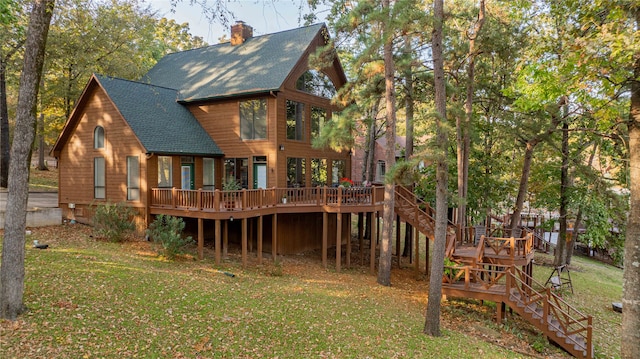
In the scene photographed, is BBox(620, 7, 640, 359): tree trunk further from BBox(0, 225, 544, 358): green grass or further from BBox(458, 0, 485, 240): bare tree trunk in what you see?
BBox(458, 0, 485, 240): bare tree trunk

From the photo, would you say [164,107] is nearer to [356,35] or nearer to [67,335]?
[356,35]

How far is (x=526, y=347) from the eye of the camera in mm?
9797

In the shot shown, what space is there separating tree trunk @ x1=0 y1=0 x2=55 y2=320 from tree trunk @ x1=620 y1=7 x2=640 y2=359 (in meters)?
11.9

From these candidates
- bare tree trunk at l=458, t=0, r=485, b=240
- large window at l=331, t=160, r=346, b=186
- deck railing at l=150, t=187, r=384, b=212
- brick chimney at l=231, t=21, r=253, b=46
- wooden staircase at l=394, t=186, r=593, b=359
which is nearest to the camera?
wooden staircase at l=394, t=186, r=593, b=359

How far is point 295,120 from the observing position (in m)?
17.1

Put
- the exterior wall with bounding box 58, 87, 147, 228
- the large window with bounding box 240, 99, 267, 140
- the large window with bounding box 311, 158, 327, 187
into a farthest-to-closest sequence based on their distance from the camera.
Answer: the large window with bounding box 311, 158, 327, 187, the large window with bounding box 240, 99, 267, 140, the exterior wall with bounding box 58, 87, 147, 228

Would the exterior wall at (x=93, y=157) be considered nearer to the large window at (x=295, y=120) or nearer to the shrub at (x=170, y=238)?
the shrub at (x=170, y=238)

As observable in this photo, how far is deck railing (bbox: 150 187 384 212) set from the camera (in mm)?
13047

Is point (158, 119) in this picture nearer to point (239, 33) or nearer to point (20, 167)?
point (239, 33)

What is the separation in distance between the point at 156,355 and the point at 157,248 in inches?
286

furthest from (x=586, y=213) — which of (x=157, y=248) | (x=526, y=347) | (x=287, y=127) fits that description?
(x=157, y=248)

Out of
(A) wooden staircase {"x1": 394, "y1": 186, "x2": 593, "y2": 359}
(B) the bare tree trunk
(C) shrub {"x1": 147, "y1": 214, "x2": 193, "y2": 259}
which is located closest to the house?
(C) shrub {"x1": 147, "y1": 214, "x2": 193, "y2": 259}

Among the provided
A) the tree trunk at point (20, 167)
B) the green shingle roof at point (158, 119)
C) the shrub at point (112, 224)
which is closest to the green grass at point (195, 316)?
the tree trunk at point (20, 167)

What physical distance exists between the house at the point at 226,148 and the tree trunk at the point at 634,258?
349 inches
